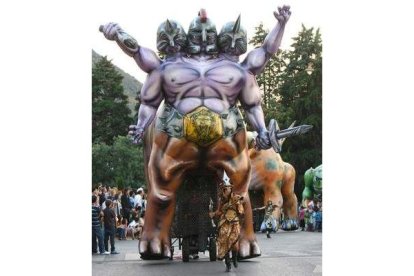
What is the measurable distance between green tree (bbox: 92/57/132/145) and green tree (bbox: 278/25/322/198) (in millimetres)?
6984

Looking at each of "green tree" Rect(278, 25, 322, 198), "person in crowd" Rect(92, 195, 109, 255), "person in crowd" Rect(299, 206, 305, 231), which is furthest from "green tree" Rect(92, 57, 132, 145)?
"person in crowd" Rect(92, 195, 109, 255)

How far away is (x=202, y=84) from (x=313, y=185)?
50.8ft

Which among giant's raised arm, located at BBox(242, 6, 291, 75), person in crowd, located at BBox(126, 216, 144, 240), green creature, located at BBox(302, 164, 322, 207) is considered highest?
giant's raised arm, located at BBox(242, 6, 291, 75)

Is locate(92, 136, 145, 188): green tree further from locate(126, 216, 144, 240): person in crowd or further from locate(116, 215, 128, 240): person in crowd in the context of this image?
locate(116, 215, 128, 240): person in crowd

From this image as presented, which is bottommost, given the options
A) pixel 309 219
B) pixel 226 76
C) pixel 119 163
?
pixel 309 219

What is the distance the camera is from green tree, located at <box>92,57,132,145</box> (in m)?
41.5

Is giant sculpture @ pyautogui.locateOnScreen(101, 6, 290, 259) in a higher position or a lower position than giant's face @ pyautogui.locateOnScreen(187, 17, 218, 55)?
lower

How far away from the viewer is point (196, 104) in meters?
12.6

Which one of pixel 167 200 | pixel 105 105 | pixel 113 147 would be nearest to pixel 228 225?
pixel 167 200

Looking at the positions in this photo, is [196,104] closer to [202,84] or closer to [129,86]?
[202,84]

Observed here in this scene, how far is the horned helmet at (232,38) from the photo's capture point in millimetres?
12938

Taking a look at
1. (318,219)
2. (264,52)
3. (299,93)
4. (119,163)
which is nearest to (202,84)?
(264,52)

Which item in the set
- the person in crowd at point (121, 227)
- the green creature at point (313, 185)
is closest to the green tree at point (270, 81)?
the green creature at point (313, 185)

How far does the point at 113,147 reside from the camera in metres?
37.7
